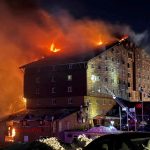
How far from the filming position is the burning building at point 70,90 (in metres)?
68.6

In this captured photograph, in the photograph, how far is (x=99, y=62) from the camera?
7494 cm

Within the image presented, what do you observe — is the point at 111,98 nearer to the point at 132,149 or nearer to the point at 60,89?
the point at 60,89

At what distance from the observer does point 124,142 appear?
8.60 m

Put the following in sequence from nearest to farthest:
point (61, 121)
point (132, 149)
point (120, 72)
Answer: point (132, 149) → point (61, 121) → point (120, 72)

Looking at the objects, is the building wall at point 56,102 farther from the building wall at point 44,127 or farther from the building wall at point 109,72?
the building wall at point 44,127

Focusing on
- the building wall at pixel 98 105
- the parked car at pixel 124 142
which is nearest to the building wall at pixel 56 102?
the building wall at pixel 98 105

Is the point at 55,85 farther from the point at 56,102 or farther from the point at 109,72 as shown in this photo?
the point at 109,72

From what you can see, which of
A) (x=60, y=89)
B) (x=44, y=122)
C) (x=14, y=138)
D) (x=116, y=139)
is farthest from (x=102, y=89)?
(x=116, y=139)

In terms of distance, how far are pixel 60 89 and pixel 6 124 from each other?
12.4 m

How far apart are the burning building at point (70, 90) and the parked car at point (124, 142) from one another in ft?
189

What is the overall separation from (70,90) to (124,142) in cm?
6457

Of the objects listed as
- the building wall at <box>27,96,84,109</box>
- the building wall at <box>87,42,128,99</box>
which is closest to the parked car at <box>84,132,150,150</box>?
the building wall at <box>27,96,84,109</box>

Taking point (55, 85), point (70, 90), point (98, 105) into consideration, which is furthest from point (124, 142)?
point (55, 85)

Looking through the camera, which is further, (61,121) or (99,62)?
(99,62)
